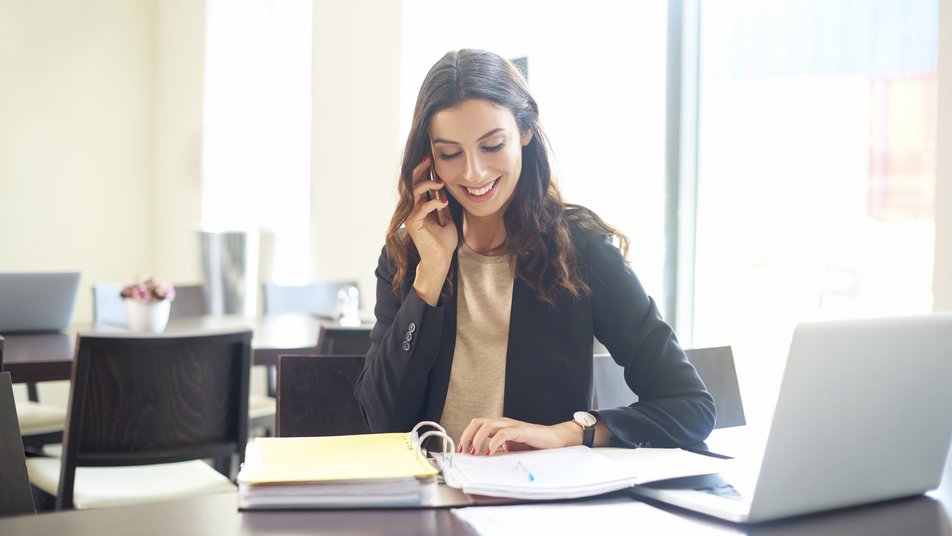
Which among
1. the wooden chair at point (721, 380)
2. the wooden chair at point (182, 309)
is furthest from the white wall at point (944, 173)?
the wooden chair at point (182, 309)

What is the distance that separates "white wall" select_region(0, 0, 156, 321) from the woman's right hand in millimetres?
4931

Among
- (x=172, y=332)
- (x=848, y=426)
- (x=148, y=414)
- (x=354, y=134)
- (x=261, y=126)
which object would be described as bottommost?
(x=148, y=414)

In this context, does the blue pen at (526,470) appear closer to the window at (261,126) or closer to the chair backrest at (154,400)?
the chair backrest at (154,400)

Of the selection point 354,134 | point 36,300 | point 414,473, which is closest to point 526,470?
point 414,473

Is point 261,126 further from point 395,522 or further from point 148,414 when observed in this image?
point 395,522

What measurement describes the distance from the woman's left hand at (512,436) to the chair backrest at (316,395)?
1.54 feet

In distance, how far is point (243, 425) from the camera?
8.21 ft

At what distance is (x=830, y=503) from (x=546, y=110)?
286cm

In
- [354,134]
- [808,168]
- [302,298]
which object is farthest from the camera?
[354,134]

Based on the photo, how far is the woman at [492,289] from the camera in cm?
178

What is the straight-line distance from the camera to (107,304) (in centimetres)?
382

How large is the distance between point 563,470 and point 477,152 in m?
0.70

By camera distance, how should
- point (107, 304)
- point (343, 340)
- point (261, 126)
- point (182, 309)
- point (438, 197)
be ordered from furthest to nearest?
point (261, 126) → point (182, 309) → point (107, 304) → point (343, 340) → point (438, 197)

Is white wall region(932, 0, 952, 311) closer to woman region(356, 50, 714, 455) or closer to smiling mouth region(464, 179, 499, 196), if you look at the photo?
woman region(356, 50, 714, 455)
